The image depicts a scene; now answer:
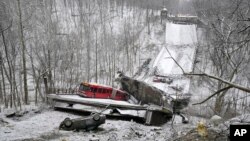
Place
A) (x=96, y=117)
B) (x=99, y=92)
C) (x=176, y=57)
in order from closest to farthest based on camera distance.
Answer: (x=96, y=117) → (x=99, y=92) → (x=176, y=57)

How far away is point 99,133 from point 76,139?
1.54m

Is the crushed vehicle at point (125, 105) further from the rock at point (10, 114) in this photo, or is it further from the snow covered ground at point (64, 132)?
the rock at point (10, 114)

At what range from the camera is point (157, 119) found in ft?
50.6

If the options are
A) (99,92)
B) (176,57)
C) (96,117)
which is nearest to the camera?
(96,117)

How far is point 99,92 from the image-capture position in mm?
21312

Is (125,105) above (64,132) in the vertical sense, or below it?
above

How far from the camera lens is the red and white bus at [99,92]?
20.8 metres

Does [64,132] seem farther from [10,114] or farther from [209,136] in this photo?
[209,136]

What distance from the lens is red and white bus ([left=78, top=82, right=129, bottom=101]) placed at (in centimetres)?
2078

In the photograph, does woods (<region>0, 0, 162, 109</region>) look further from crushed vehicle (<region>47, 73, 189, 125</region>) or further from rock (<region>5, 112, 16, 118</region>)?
rock (<region>5, 112, 16, 118</region>)

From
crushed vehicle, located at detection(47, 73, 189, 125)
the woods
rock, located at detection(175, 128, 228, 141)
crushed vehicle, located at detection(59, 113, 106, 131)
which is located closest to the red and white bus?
crushed vehicle, located at detection(47, 73, 189, 125)

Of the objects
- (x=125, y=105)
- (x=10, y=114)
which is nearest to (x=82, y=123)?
(x=125, y=105)

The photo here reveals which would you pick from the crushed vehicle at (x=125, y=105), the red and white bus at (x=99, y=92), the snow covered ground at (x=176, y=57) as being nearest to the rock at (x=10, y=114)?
the crushed vehicle at (x=125, y=105)

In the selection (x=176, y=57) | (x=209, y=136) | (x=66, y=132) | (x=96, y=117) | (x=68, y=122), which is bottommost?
(x=66, y=132)
